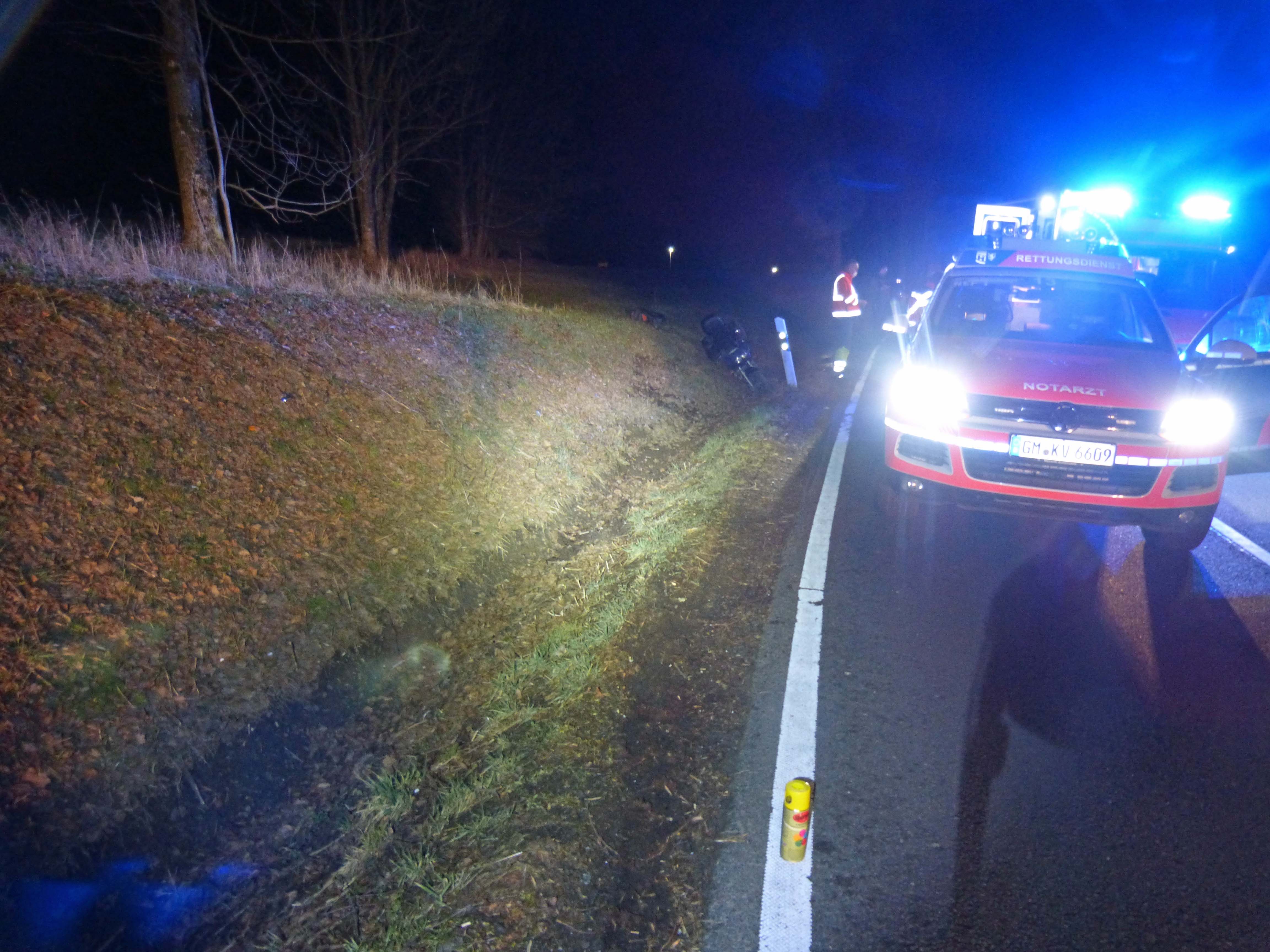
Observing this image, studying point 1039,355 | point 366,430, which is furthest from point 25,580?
point 1039,355

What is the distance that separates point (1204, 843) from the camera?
3.25 meters

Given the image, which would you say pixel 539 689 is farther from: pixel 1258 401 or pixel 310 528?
pixel 1258 401

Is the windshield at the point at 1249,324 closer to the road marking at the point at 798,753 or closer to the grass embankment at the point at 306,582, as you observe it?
the road marking at the point at 798,753

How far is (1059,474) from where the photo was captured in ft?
18.4

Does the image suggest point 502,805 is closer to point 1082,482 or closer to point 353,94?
point 1082,482

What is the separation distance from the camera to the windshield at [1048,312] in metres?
6.87

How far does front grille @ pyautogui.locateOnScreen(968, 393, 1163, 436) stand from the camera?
555cm

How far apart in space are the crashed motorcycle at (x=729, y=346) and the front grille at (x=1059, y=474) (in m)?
7.22

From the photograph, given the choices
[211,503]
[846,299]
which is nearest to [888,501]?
[211,503]

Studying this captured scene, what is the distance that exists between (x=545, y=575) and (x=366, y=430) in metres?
1.76

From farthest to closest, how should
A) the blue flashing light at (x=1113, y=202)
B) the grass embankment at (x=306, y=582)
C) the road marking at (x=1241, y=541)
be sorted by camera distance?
the blue flashing light at (x=1113, y=202)
the road marking at (x=1241, y=541)
the grass embankment at (x=306, y=582)

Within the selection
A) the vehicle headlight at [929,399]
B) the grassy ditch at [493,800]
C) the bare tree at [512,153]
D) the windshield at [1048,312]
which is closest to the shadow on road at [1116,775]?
the vehicle headlight at [929,399]

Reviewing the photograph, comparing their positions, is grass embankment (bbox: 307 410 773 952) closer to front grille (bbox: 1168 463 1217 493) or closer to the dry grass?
front grille (bbox: 1168 463 1217 493)

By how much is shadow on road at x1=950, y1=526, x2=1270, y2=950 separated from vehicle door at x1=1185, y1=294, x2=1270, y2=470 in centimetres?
203
